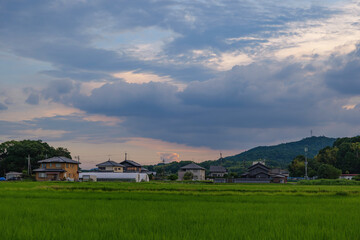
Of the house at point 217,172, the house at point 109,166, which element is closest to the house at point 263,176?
the house at point 217,172

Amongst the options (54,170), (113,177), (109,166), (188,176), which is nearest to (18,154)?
(54,170)

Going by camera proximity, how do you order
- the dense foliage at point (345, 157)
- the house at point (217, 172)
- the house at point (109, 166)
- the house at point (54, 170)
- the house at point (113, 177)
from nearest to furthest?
the house at point (54, 170) < the house at point (113, 177) < the dense foliage at point (345, 157) < the house at point (109, 166) < the house at point (217, 172)

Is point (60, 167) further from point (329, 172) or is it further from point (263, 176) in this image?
point (329, 172)

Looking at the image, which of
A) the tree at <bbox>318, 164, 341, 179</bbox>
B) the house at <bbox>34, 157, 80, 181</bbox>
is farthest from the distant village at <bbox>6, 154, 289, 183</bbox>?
the tree at <bbox>318, 164, 341, 179</bbox>

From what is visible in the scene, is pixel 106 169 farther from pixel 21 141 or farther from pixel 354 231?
pixel 354 231

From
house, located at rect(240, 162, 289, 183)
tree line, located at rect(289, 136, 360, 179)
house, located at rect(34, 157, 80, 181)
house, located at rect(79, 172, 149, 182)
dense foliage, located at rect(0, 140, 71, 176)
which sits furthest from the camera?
tree line, located at rect(289, 136, 360, 179)

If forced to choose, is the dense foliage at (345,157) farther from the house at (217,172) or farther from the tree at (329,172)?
the house at (217,172)

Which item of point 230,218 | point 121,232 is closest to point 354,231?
point 230,218

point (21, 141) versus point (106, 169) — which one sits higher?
point (21, 141)

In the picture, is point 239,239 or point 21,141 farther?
point 21,141

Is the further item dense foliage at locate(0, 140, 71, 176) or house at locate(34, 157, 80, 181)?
dense foliage at locate(0, 140, 71, 176)

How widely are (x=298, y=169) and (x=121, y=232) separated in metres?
86.5

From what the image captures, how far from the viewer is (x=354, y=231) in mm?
9219

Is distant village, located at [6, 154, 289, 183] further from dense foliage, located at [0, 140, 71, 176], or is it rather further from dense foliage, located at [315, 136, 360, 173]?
dense foliage, located at [315, 136, 360, 173]
